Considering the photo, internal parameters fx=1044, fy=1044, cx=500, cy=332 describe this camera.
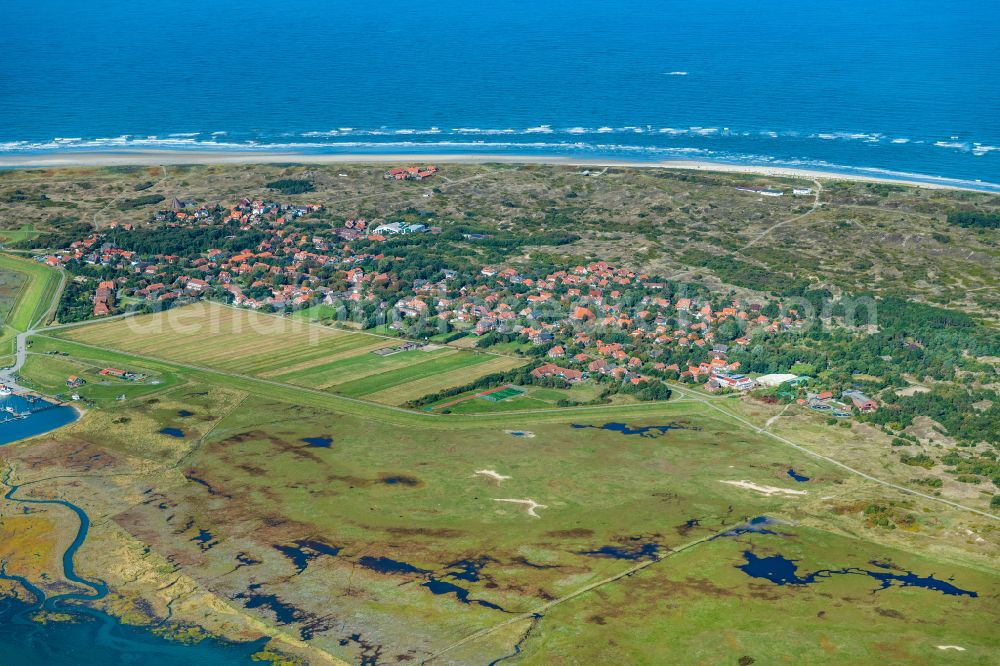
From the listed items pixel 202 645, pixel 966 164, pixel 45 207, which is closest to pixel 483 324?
pixel 202 645

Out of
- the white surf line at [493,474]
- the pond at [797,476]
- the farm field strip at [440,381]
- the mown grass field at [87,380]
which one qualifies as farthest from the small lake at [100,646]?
the pond at [797,476]

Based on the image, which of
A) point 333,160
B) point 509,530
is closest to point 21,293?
point 333,160

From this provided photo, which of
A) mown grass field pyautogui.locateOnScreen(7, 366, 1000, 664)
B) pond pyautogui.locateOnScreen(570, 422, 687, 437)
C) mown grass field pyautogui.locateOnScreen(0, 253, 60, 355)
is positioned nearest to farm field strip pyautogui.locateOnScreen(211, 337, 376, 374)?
mown grass field pyautogui.locateOnScreen(7, 366, 1000, 664)

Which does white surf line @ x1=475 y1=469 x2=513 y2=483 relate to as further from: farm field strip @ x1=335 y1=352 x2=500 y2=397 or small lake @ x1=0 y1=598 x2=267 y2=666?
small lake @ x1=0 y1=598 x2=267 y2=666

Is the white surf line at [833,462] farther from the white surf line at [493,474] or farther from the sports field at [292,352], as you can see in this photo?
the white surf line at [493,474]

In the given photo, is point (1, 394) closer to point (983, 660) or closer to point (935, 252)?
point (983, 660)

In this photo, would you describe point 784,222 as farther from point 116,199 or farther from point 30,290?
point 30,290
